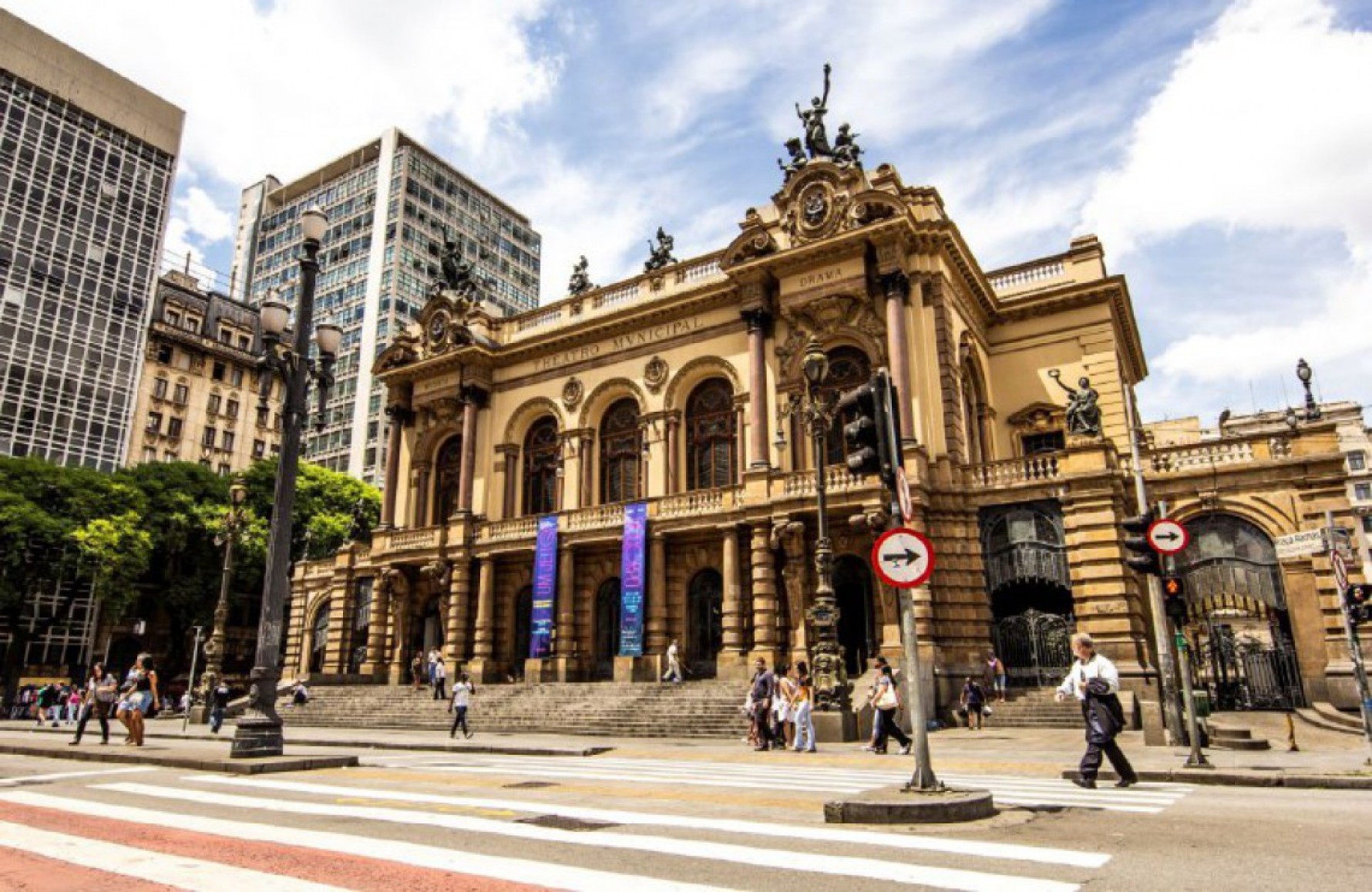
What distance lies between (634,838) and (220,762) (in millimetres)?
7869

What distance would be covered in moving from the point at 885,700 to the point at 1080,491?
36.0 ft

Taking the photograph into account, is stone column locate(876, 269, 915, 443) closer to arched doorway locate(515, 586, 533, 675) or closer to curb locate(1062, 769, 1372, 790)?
curb locate(1062, 769, 1372, 790)

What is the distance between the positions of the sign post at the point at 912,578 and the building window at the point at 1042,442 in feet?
71.6

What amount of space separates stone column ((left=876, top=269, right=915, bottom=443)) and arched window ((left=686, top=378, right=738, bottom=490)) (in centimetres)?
633

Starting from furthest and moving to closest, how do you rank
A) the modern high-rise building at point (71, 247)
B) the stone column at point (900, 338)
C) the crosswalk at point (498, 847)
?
the modern high-rise building at point (71, 247), the stone column at point (900, 338), the crosswalk at point (498, 847)

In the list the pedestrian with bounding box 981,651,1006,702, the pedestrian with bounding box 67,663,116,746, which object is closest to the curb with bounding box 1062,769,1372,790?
the pedestrian with bounding box 981,651,1006,702

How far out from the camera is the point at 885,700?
15.7m

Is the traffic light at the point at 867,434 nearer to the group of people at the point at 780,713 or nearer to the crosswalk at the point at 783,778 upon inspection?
the crosswalk at the point at 783,778

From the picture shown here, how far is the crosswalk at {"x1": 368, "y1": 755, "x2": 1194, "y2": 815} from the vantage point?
27.7 ft

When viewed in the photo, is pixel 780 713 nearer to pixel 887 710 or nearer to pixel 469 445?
pixel 887 710

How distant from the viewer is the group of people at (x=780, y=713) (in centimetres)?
1672

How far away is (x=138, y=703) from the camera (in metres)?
15.8

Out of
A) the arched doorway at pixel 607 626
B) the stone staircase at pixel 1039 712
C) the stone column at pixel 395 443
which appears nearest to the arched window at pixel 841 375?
the stone staircase at pixel 1039 712

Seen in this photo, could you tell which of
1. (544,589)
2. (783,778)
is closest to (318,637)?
(544,589)
